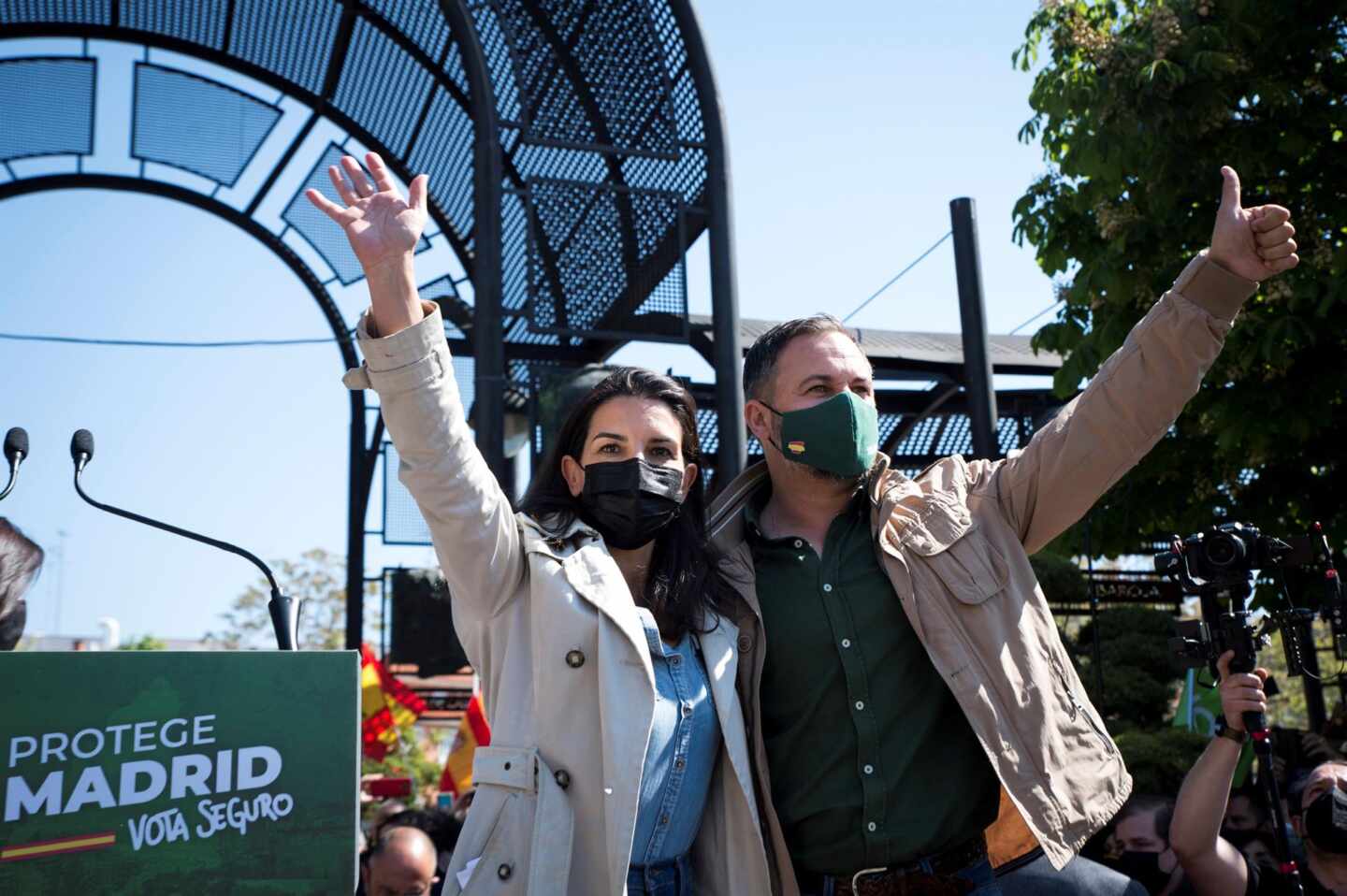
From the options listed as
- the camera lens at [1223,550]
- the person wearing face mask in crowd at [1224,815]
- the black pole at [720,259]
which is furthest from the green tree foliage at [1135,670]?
the camera lens at [1223,550]

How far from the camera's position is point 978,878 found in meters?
2.97

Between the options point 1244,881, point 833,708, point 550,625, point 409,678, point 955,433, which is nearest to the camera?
point 550,625

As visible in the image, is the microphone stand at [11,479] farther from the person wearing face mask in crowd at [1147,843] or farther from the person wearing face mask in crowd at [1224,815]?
the person wearing face mask in crowd at [1147,843]

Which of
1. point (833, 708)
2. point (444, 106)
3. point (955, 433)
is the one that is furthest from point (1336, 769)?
point (955, 433)

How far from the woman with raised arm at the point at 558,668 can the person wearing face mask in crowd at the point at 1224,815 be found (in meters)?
1.52

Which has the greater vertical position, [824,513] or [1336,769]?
[824,513]

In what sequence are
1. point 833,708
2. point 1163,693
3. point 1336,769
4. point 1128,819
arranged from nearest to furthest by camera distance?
1. point 833,708
2. point 1336,769
3. point 1128,819
4. point 1163,693

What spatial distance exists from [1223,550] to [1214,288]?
1164mm

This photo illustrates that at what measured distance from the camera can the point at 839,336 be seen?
11.8ft

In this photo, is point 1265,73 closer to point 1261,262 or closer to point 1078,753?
point 1261,262

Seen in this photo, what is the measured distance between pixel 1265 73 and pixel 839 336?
550 centimetres

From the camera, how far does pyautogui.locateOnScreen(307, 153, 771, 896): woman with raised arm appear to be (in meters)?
2.70

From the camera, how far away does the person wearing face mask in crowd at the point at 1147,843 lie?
17.5ft

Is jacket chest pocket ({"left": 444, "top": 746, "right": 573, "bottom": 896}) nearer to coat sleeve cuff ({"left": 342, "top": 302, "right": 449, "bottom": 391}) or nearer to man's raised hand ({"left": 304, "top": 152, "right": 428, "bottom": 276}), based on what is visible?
coat sleeve cuff ({"left": 342, "top": 302, "right": 449, "bottom": 391})
